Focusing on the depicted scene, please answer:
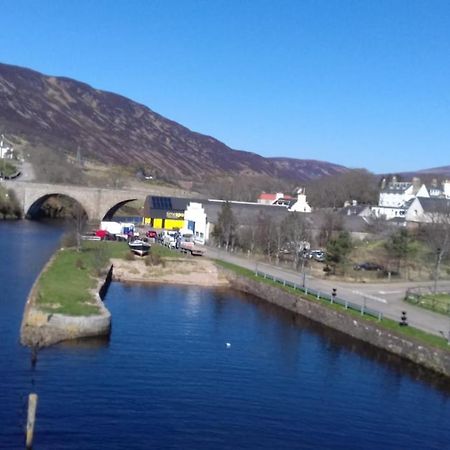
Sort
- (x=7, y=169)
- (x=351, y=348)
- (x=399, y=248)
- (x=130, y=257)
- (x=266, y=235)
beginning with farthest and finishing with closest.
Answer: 1. (x=7, y=169)
2. (x=266, y=235)
3. (x=399, y=248)
4. (x=130, y=257)
5. (x=351, y=348)

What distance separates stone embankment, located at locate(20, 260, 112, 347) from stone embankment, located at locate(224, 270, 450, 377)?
9047mm

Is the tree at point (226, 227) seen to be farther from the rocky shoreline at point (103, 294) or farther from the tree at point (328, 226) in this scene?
the rocky shoreline at point (103, 294)

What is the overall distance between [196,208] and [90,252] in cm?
1635

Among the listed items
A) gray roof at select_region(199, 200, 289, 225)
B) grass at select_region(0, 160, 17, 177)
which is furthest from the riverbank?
grass at select_region(0, 160, 17, 177)

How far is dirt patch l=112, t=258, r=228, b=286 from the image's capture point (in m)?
34.2

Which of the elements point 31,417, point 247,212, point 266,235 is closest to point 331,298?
point 266,235

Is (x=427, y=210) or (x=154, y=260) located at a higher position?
(x=427, y=210)

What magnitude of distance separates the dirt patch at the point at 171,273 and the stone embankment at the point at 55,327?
44.1ft

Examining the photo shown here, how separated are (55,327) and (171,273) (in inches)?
607

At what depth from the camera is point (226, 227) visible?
147ft

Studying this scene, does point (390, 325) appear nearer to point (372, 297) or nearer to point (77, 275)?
point (372, 297)

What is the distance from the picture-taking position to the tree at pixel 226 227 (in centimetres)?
4444

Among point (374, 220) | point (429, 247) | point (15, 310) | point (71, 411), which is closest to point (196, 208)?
point (374, 220)

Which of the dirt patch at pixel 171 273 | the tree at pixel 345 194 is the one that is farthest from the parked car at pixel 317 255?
the tree at pixel 345 194
